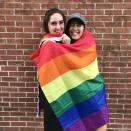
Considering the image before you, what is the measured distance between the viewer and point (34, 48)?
4.97m

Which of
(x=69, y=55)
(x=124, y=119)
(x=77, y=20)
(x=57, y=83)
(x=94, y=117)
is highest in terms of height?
(x=77, y=20)

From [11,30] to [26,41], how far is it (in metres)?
0.24

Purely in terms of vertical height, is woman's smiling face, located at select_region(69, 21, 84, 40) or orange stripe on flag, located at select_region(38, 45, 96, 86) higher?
woman's smiling face, located at select_region(69, 21, 84, 40)

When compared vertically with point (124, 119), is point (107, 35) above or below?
above

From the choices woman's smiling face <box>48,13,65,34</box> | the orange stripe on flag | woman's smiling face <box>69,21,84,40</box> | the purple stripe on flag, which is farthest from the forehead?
the purple stripe on flag

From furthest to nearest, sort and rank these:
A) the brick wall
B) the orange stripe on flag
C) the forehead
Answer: the brick wall
the forehead
the orange stripe on flag

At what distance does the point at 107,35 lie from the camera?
488cm

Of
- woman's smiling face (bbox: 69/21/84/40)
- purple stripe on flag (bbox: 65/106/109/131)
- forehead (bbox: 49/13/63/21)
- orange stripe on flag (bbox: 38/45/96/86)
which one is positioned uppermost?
forehead (bbox: 49/13/63/21)

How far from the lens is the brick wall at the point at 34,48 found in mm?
4852

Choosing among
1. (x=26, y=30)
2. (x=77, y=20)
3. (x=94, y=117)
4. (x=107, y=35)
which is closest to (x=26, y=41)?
(x=26, y=30)

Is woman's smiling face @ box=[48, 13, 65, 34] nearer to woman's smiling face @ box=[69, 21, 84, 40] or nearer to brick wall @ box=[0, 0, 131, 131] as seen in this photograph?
woman's smiling face @ box=[69, 21, 84, 40]

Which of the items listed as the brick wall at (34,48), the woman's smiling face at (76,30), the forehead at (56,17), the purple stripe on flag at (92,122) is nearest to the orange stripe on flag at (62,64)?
the woman's smiling face at (76,30)

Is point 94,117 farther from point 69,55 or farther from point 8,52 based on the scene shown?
point 8,52

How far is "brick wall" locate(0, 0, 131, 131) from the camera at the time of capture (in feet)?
15.9
